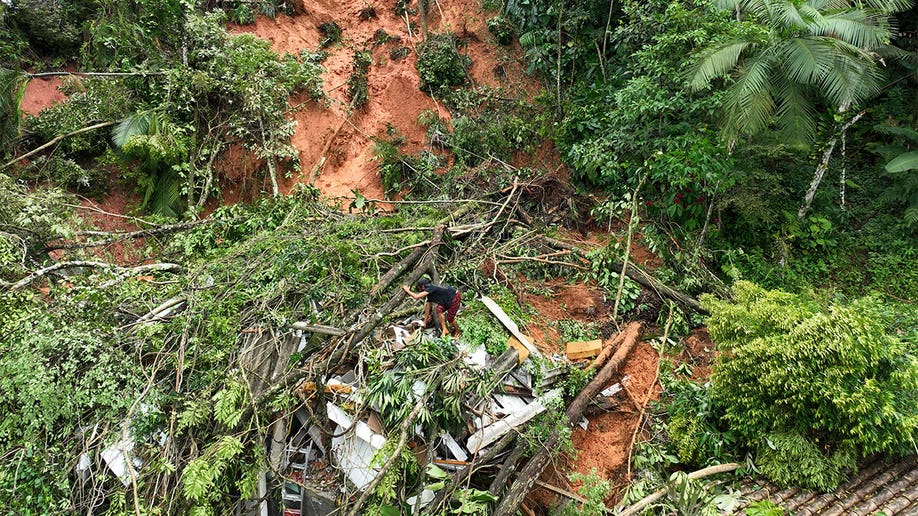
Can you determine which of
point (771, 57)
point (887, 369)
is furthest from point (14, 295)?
point (771, 57)

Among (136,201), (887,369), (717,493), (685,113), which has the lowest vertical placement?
(136,201)

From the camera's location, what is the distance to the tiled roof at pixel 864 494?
410cm

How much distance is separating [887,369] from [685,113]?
440 cm

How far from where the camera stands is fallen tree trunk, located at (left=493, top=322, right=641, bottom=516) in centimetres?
419

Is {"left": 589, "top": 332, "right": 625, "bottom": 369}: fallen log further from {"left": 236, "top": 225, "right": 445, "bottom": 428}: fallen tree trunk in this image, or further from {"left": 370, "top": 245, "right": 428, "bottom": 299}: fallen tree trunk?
{"left": 370, "top": 245, "right": 428, "bottom": 299}: fallen tree trunk

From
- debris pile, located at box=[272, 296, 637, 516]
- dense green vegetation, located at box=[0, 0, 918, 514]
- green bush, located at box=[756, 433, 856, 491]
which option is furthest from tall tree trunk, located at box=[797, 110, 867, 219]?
debris pile, located at box=[272, 296, 637, 516]

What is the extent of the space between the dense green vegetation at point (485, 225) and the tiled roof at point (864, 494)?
0.14m

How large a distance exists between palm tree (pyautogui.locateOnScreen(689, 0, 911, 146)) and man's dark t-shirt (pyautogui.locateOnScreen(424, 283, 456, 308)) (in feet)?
14.0

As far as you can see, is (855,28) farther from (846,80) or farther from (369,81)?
(369,81)

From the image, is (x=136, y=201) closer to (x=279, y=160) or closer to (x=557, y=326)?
(x=279, y=160)

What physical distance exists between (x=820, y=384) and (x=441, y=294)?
Answer: 3465 mm

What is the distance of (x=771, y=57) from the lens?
660 cm

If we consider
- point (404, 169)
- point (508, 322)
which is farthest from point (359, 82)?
point (508, 322)

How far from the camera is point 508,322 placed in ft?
18.8
